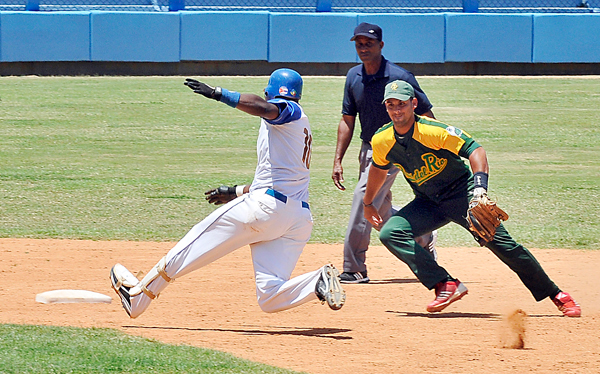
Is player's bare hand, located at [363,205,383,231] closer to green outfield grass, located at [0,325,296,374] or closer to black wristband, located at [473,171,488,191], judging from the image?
black wristband, located at [473,171,488,191]

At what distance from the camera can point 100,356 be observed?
4840 millimetres

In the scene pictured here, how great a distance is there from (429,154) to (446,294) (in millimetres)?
1011

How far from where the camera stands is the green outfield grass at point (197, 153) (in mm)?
10109

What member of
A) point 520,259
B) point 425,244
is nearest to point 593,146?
point 425,244

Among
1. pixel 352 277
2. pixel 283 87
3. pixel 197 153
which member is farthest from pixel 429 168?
pixel 197 153

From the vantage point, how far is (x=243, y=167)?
13.4m

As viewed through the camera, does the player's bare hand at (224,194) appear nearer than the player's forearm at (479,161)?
No

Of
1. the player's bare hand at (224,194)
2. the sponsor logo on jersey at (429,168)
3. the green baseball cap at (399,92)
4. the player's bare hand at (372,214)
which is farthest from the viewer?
the player's bare hand at (372,214)

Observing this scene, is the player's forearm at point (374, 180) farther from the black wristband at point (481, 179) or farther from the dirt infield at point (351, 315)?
the dirt infield at point (351, 315)

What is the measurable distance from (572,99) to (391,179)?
48.9 feet

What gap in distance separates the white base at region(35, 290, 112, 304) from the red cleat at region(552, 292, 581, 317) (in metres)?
3.42

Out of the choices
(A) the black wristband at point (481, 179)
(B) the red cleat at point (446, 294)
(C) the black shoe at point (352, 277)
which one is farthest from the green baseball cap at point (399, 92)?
(C) the black shoe at point (352, 277)

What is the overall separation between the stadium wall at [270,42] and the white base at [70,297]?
16.4 m

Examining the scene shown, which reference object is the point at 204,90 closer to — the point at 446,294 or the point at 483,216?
the point at 483,216
